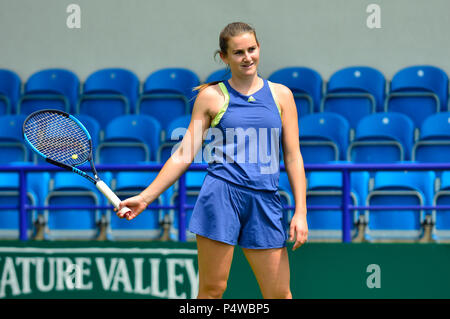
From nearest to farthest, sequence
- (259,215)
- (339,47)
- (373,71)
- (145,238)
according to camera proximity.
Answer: (259,215) < (145,238) < (373,71) < (339,47)

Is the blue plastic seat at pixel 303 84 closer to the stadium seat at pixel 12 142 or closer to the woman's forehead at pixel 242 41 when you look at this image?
the stadium seat at pixel 12 142

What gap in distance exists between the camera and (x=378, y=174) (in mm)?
5605

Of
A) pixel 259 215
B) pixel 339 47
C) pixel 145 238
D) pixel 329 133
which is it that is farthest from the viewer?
pixel 339 47

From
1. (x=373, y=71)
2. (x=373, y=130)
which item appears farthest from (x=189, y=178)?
(x=373, y=71)

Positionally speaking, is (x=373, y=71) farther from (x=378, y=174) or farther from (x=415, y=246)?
(x=415, y=246)

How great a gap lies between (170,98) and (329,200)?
237 centimetres

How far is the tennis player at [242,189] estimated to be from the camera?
2.63 meters

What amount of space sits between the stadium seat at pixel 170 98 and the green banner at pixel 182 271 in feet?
8.52

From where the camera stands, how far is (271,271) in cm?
266

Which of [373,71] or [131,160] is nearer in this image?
[131,160]

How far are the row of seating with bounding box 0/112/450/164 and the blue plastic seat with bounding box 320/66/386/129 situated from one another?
0.32m

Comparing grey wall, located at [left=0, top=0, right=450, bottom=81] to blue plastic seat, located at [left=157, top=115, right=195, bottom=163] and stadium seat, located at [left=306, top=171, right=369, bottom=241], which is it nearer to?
blue plastic seat, located at [left=157, top=115, right=195, bottom=163]

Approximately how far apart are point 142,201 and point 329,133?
3560 millimetres

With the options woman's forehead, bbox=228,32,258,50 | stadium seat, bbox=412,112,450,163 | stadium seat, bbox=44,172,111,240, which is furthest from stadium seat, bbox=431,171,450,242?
woman's forehead, bbox=228,32,258,50
